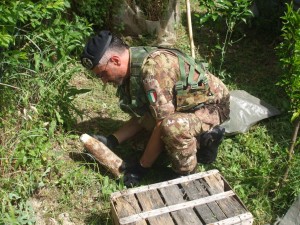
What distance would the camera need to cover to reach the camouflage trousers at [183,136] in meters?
3.47

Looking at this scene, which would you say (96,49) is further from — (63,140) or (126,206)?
(126,206)

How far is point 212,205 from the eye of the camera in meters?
3.26

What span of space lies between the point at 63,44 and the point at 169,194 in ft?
5.82

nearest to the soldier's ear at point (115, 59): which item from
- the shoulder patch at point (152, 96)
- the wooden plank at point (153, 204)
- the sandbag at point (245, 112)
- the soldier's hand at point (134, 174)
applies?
the shoulder patch at point (152, 96)

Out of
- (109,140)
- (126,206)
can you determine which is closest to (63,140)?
(109,140)

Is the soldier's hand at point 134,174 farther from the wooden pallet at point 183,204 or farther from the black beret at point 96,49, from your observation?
the black beret at point 96,49

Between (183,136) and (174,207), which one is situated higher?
(183,136)

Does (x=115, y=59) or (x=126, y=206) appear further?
(x=115, y=59)

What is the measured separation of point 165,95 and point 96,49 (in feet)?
2.20

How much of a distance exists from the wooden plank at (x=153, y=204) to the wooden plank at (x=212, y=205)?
34 cm

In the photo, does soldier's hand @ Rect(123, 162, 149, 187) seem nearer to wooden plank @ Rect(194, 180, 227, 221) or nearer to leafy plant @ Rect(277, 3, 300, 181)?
wooden plank @ Rect(194, 180, 227, 221)

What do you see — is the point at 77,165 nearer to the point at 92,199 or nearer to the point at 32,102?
the point at 92,199

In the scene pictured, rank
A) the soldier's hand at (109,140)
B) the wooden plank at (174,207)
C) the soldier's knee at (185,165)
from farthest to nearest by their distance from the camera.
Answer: the soldier's hand at (109,140) < the soldier's knee at (185,165) < the wooden plank at (174,207)

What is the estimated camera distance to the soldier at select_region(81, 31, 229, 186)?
3459 mm
